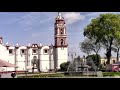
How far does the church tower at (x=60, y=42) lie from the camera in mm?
61344

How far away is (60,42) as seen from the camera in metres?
63.1

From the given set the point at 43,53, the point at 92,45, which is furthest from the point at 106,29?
the point at 43,53

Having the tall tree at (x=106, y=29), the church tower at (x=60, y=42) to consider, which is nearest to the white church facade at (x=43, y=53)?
the church tower at (x=60, y=42)

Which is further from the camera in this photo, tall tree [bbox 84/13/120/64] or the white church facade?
the white church facade

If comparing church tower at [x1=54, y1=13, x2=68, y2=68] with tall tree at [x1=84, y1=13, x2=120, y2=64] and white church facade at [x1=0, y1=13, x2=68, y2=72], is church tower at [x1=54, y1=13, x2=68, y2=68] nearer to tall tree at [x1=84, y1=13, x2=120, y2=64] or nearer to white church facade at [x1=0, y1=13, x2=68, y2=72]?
white church facade at [x1=0, y1=13, x2=68, y2=72]

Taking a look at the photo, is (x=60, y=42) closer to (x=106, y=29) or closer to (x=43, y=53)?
(x=43, y=53)

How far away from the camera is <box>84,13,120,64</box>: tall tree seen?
43.3 m

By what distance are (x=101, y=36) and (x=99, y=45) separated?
4.59 ft

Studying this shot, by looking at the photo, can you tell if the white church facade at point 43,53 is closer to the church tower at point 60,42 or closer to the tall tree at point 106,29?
the church tower at point 60,42

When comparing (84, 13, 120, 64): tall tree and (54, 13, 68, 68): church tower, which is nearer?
(84, 13, 120, 64): tall tree

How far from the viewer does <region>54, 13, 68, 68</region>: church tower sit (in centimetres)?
6134

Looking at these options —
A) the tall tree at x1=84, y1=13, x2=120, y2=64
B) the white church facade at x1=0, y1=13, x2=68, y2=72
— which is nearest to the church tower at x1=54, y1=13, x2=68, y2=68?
the white church facade at x1=0, y1=13, x2=68, y2=72
